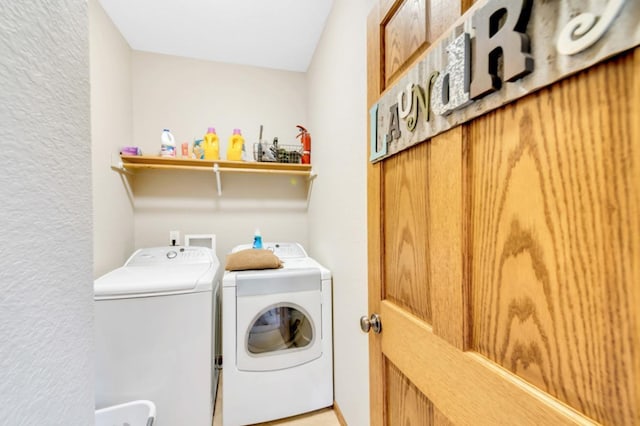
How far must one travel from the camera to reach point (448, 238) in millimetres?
550

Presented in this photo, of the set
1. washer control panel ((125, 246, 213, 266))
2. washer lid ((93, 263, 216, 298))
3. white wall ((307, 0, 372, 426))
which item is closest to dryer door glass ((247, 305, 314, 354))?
white wall ((307, 0, 372, 426))

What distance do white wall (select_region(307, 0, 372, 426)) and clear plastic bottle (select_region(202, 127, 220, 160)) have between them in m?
0.95

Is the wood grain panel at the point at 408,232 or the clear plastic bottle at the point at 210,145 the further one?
the clear plastic bottle at the point at 210,145

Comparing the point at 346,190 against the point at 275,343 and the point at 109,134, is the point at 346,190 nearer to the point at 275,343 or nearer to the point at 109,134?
the point at 275,343

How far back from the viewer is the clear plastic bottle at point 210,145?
214 cm

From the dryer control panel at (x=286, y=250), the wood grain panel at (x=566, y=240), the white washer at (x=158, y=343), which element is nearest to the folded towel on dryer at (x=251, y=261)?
the white washer at (x=158, y=343)

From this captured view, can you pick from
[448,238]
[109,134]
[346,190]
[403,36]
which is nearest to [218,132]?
[109,134]

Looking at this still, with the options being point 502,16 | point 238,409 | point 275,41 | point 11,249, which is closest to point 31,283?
point 11,249

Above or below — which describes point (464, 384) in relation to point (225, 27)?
below

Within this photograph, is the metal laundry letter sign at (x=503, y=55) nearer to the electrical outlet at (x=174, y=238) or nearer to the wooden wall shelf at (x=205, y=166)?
the wooden wall shelf at (x=205, y=166)

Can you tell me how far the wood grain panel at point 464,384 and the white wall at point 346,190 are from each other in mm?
548

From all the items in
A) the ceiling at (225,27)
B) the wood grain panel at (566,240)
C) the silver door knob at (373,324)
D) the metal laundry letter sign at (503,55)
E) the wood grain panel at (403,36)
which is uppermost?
the ceiling at (225,27)

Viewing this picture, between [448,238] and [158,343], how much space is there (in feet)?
5.25

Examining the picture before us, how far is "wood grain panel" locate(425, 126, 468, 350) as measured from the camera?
52cm
